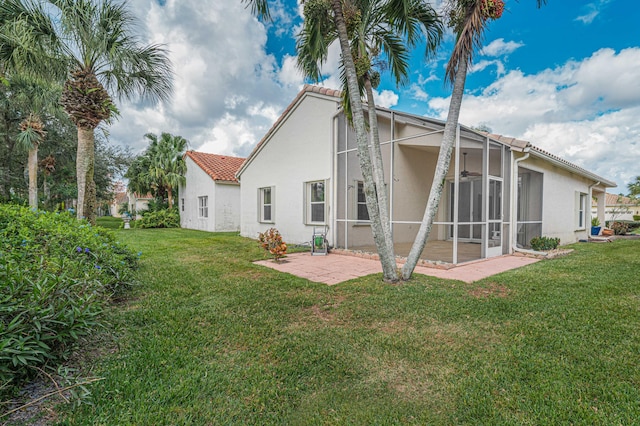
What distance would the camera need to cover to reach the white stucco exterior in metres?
17.1

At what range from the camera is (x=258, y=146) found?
13383 millimetres

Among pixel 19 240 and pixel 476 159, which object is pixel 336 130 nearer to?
pixel 476 159

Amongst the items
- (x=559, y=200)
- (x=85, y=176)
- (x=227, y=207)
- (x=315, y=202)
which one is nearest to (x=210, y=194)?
(x=227, y=207)

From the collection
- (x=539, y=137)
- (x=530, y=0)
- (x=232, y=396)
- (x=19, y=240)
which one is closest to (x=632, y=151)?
(x=539, y=137)

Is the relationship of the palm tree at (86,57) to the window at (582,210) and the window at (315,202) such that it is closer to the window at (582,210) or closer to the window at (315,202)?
the window at (315,202)

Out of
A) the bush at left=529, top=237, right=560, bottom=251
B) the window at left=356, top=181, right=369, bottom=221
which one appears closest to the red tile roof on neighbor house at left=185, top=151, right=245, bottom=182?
the window at left=356, top=181, right=369, bottom=221

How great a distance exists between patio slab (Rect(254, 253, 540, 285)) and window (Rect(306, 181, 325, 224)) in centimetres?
208

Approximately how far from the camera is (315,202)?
35.2 ft

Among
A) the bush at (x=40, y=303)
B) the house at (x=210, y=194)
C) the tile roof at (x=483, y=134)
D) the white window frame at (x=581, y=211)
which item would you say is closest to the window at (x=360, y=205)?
the tile roof at (x=483, y=134)

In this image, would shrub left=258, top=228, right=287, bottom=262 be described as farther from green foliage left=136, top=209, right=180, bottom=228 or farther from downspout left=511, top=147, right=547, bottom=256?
green foliage left=136, top=209, right=180, bottom=228

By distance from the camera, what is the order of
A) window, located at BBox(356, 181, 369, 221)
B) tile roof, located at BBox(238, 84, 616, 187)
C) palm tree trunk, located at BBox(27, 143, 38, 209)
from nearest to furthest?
tile roof, located at BBox(238, 84, 616, 187) → window, located at BBox(356, 181, 369, 221) → palm tree trunk, located at BBox(27, 143, 38, 209)

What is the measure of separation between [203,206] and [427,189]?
13567 millimetres

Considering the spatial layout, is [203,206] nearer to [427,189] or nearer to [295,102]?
[295,102]

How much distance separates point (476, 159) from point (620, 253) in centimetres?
521
